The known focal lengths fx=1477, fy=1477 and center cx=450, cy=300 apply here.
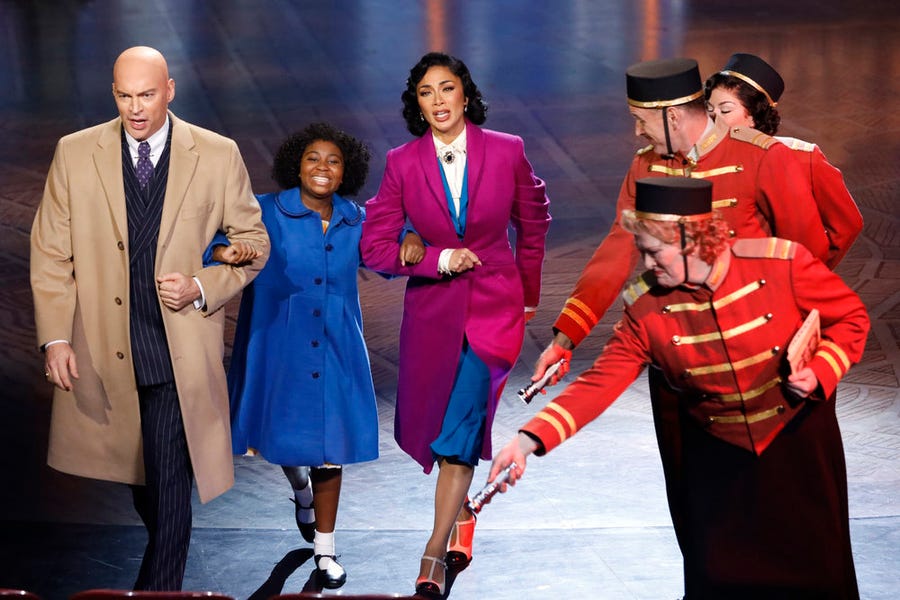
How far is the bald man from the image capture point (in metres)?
4.32

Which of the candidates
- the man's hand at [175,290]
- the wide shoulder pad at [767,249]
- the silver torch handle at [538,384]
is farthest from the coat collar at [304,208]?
the wide shoulder pad at [767,249]

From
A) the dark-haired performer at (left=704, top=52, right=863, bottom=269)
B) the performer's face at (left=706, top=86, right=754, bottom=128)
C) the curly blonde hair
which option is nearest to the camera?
the curly blonde hair

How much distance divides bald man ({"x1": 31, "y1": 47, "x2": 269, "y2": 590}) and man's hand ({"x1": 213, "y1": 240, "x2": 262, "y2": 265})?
3cm

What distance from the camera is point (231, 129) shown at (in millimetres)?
11305

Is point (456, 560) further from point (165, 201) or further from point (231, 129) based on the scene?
point (231, 129)

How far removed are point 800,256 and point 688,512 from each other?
0.79 meters

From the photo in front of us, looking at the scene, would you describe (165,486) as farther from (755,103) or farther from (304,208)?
(755,103)

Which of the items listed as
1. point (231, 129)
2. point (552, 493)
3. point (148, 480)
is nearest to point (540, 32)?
point (231, 129)

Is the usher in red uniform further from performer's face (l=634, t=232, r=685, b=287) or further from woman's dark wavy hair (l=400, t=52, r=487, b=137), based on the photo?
woman's dark wavy hair (l=400, t=52, r=487, b=137)

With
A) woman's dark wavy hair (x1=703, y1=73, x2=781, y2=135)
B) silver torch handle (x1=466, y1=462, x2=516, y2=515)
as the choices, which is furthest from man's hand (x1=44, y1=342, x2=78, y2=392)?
woman's dark wavy hair (x1=703, y1=73, x2=781, y2=135)

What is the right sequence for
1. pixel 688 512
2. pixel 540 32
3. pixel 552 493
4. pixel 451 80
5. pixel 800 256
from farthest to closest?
pixel 540 32 < pixel 552 493 < pixel 451 80 < pixel 688 512 < pixel 800 256

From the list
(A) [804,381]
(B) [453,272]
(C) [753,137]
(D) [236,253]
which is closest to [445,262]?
(B) [453,272]

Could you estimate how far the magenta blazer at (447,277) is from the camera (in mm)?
4938

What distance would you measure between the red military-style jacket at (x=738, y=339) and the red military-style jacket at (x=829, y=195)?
782 millimetres
